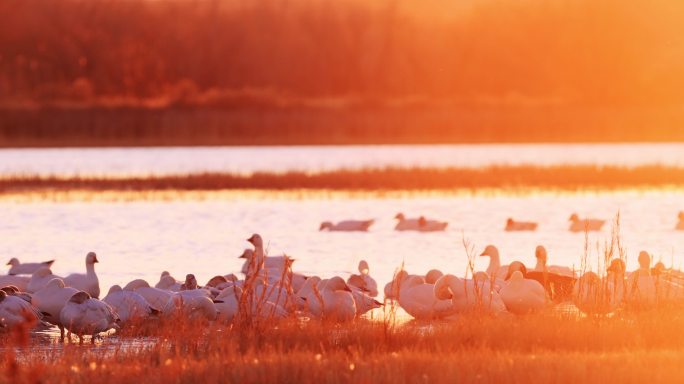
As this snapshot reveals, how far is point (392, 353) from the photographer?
1138 cm

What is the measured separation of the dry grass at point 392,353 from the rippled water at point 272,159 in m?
36.0

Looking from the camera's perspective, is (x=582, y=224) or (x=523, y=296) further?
(x=582, y=224)

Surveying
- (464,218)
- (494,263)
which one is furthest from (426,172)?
(494,263)

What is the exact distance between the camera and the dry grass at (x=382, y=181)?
4184 cm

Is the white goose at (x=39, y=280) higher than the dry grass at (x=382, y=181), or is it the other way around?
the dry grass at (x=382, y=181)

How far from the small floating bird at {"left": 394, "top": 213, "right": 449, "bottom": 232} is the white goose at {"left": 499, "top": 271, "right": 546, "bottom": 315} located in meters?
13.3

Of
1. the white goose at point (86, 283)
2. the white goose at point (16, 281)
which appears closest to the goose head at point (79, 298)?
the white goose at point (86, 283)

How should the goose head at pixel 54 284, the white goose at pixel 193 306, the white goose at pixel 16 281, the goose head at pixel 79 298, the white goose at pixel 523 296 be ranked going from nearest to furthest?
the goose head at pixel 79 298 → the white goose at pixel 193 306 → the goose head at pixel 54 284 → the white goose at pixel 523 296 → the white goose at pixel 16 281

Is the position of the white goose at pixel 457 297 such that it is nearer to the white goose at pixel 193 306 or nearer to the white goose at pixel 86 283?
the white goose at pixel 193 306

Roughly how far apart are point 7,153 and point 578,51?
55620mm

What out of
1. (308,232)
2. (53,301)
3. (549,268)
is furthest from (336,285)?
(308,232)

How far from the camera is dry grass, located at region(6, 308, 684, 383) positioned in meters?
10.2

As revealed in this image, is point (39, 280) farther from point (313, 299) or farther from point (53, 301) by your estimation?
point (313, 299)

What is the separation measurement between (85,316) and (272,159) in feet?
163
